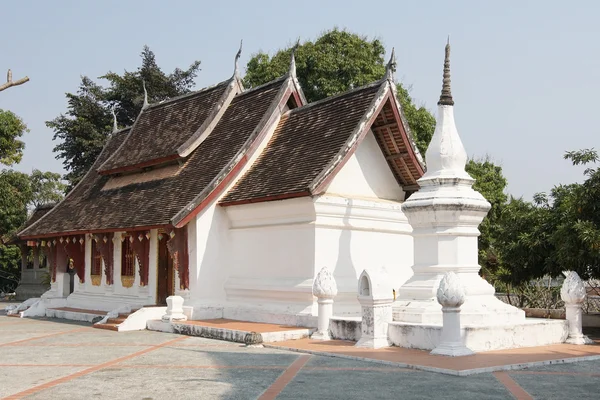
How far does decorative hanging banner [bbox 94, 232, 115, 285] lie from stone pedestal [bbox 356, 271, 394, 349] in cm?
933

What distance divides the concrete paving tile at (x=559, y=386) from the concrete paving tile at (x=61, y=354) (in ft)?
19.5

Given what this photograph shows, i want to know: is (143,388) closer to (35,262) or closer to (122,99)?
(35,262)

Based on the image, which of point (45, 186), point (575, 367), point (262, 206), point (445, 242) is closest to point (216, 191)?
point (262, 206)

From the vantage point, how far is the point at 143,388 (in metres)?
8.36

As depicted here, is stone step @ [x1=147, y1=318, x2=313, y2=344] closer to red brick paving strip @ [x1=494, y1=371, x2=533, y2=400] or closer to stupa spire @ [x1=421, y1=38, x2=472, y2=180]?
stupa spire @ [x1=421, y1=38, x2=472, y2=180]

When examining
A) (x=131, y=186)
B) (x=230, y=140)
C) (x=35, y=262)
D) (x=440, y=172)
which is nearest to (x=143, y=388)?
(x=440, y=172)

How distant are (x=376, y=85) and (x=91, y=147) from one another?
72.3ft

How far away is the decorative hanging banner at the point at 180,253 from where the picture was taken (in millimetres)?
15750

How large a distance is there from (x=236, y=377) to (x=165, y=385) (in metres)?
0.91

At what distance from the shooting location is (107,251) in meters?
19.1

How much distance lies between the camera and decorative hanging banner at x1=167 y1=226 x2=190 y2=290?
51.7 feet

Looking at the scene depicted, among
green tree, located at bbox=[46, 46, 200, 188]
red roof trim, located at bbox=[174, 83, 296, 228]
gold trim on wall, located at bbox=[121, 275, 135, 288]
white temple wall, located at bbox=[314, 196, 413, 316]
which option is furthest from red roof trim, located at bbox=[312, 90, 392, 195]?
green tree, located at bbox=[46, 46, 200, 188]

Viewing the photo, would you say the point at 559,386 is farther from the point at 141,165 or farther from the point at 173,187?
the point at 141,165

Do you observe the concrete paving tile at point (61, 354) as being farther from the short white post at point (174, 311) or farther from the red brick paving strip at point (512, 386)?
the red brick paving strip at point (512, 386)
